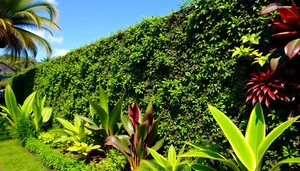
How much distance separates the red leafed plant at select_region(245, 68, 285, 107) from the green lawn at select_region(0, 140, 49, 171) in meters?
4.00

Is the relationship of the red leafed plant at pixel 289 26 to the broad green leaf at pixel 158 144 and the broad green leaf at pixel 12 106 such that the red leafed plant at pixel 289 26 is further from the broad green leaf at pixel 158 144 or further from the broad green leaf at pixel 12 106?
the broad green leaf at pixel 12 106

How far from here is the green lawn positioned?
486cm

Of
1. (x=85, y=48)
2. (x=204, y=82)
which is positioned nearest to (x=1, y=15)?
(x=85, y=48)

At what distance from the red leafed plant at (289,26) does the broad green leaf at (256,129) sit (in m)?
0.64

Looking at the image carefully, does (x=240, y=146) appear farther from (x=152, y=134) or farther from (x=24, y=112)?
(x=24, y=112)

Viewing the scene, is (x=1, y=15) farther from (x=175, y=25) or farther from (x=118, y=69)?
(x=175, y=25)

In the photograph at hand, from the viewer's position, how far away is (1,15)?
1202 centimetres

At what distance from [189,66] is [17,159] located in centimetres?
432

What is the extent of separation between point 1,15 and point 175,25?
11.2 metres

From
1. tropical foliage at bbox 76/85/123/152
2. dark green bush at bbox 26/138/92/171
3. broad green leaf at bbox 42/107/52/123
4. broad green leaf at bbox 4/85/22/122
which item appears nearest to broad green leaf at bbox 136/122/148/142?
tropical foliage at bbox 76/85/123/152

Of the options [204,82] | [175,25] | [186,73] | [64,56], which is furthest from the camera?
[64,56]

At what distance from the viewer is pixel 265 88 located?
8.73ft

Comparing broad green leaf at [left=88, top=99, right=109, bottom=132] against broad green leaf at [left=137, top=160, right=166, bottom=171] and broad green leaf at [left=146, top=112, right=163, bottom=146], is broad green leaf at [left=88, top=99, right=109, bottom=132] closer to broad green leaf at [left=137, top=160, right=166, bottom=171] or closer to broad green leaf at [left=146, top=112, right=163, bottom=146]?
broad green leaf at [left=146, top=112, right=163, bottom=146]

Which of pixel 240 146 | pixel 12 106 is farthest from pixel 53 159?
pixel 240 146
